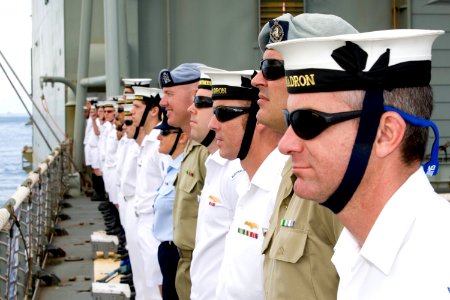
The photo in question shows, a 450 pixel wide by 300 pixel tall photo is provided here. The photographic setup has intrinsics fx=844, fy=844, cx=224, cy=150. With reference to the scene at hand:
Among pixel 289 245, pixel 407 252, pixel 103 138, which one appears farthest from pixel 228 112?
pixel 103 138

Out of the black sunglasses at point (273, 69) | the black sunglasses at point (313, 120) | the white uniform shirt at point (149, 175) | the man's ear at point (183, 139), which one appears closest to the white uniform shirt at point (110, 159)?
the white uniform shirt at point (149, 175)

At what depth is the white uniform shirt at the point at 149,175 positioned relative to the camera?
564cm

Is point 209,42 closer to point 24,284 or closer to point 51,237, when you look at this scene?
point 51,237

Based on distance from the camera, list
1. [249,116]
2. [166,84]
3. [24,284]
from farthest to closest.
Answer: [24,284]
[166,84]
[249,116]

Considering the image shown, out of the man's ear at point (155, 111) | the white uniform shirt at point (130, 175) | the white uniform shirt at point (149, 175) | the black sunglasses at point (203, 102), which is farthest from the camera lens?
the white uniform shirt at point (130, 175)

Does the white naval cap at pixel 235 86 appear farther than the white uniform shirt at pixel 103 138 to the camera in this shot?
No

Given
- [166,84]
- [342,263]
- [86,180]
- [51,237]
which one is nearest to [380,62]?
[342,263]

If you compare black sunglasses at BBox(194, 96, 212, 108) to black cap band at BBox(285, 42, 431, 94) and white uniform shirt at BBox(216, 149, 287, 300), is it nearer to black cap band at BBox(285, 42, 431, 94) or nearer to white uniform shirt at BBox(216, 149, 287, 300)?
white uniform shirt at BBox(216, 149, 287, 300)

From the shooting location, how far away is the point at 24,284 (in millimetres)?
6367

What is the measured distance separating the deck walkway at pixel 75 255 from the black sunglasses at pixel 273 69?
4492mm

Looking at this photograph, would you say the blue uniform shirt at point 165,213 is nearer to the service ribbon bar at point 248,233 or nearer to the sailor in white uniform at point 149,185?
the sailor in white uniform at point 149,185

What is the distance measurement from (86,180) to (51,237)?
586 centimetres

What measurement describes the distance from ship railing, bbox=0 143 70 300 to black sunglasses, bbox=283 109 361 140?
2985 millimetres

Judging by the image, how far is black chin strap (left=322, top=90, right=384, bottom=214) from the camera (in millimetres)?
1564
